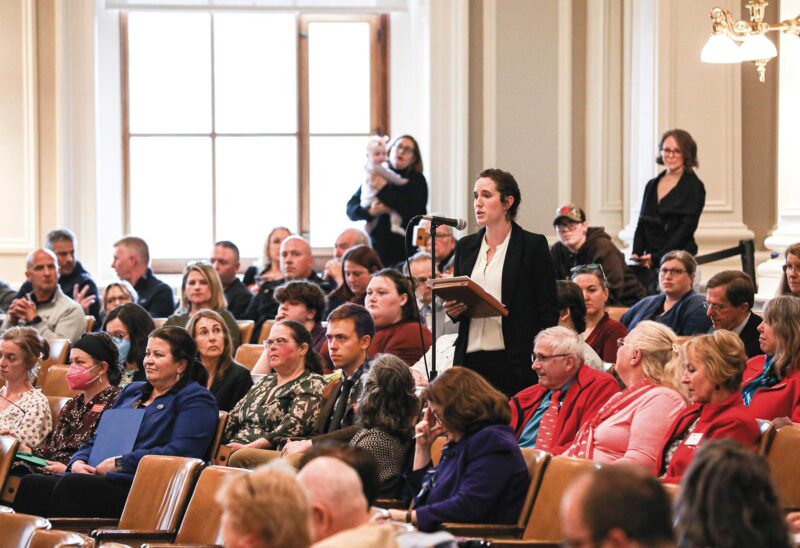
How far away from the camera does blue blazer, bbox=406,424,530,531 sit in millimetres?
3555

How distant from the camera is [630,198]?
8.67m

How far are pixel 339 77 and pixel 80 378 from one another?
5040 mm

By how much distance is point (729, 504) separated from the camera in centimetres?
214

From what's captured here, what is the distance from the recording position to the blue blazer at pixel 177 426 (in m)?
4.62

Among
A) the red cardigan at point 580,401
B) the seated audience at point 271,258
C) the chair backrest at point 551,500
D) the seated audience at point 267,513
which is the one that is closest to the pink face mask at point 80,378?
the red cardigan at point 580,401

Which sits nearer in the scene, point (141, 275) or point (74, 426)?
point (74, 426)

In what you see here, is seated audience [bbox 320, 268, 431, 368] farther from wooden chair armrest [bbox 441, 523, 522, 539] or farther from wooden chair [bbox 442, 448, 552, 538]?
wooden chair armrest [bbox 441, 523, 522, 539]

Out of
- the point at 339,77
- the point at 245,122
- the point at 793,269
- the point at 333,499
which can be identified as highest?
the point at 339,77

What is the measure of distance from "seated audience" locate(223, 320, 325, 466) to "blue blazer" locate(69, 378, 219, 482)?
0.56 ft

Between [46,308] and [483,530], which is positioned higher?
[46,308]

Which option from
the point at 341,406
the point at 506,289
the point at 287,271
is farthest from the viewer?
the point at 287,271

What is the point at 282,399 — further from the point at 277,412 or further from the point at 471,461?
the point at 471,461

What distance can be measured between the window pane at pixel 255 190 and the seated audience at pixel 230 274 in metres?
1.85

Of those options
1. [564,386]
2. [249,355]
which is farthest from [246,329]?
[564,386]
